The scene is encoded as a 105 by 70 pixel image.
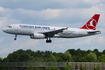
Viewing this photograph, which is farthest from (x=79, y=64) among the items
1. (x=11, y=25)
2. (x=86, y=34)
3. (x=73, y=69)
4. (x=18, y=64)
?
(x=11, y=25)

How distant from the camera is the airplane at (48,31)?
10812cm

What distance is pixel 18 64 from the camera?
4668 inches

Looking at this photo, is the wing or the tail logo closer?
the wing

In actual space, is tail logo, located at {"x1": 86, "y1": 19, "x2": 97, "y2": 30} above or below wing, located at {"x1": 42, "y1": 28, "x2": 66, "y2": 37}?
above

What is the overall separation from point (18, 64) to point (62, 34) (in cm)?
1809

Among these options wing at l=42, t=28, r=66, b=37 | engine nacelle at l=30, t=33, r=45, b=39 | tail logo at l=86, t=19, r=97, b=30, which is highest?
tail logo at l=86, t=19, r=97, b=30

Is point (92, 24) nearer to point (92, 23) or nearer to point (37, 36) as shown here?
point (92, 23)

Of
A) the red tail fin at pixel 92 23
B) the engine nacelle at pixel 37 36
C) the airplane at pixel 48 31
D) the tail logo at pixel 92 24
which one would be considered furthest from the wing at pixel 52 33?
the tail logo at pixel 92 24

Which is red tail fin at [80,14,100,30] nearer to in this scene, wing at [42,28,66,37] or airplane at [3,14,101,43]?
airplane at [3,14,101,43]

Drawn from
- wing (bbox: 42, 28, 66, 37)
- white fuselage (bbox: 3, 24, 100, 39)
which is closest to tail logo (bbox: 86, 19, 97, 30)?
white fuselage (bbox: 3, 24, 100, 39)

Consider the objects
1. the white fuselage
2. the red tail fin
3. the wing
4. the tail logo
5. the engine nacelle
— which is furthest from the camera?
the tail logo

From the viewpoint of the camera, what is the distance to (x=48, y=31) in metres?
113

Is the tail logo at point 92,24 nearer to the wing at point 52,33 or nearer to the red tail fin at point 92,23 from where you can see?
the red tail fin at point 92,23

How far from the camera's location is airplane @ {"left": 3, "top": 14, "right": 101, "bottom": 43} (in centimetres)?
10812
